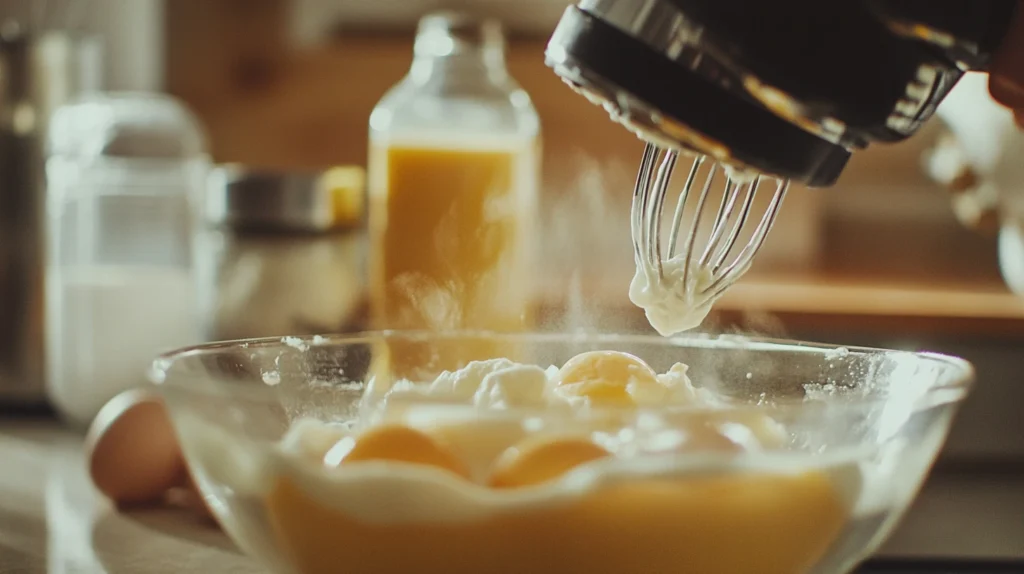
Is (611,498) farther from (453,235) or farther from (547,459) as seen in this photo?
(453,235)

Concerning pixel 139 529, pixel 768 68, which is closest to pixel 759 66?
Result: pixel 768 68

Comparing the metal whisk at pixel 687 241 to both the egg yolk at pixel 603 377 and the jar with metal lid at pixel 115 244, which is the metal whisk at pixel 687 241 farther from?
the jar with metal lid at pixel 115 244

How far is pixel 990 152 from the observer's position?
100cm

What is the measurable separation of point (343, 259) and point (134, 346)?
0.25 metres

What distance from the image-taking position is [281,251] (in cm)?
131

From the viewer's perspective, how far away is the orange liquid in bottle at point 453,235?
1136 millimetres

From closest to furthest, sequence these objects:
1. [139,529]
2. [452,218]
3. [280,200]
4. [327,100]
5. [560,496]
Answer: [560,496], [139,529], [452,218], [280,200], [327,100]

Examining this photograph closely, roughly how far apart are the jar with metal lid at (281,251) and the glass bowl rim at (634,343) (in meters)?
0.65

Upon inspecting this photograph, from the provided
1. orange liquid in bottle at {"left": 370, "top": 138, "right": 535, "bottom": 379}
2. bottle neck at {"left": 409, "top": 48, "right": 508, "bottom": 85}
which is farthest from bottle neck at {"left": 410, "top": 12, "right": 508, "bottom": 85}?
orange liquid in bottle at {"left": 370, "top": 138, "right": 535, "bottom": 379}

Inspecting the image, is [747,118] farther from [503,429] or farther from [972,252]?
[972,252]

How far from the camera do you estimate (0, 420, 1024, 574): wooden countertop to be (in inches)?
27.0

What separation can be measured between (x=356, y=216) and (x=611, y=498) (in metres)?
0.96

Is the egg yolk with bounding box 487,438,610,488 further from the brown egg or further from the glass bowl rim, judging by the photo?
the brown egg

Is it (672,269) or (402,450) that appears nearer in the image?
(402,450)
